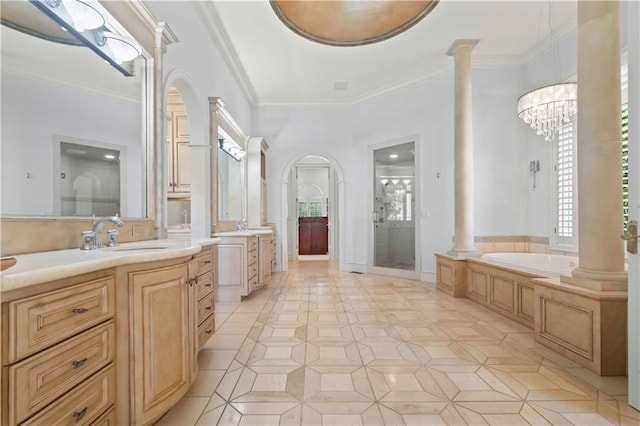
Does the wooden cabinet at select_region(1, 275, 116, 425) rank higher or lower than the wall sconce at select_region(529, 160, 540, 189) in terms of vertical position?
lower

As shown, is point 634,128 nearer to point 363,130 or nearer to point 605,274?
point 605,274

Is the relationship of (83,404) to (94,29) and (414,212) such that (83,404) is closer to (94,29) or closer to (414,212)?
(94,29)

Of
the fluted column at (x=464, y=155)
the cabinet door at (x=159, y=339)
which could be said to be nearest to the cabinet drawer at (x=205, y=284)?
the cabinet door at (x=159, y=339)

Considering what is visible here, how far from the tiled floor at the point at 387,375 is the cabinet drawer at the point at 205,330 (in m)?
0.14

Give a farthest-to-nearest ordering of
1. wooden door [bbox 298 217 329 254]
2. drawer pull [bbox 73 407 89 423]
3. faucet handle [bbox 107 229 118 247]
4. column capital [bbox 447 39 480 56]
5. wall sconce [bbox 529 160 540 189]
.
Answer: wooden door [bbox 298 217 329 254] < wall sconce [bbox 529 160 540 189] < column capital [bbox 447 39 480 56] < faucet handle [bbox 107 229 118 247] < drawer pull [bbox 73 407 89 423]

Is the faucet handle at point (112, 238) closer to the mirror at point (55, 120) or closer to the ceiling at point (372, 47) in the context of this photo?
the mirror at point (55, 120)

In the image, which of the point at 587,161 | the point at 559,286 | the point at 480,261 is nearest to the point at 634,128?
the point at 587,161

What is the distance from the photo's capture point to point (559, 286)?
2291 mm

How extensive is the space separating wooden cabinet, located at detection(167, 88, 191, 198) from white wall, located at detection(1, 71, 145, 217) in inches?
99.1

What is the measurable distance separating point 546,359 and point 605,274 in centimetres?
75

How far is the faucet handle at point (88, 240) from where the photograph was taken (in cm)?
164

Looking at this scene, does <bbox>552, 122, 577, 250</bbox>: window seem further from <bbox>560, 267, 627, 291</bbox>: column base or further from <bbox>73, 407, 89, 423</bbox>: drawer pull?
<bbox>73, 407, 89, 423</bbox>: drawer pull

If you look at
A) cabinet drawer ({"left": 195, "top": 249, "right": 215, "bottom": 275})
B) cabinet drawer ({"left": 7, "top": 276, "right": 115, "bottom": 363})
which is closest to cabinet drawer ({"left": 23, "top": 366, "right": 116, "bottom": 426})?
cabinet drawer ({"left": 7, "top": 276, "right": 115, "bottom": 363})

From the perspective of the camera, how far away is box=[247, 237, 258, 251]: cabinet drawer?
3.93 meters
